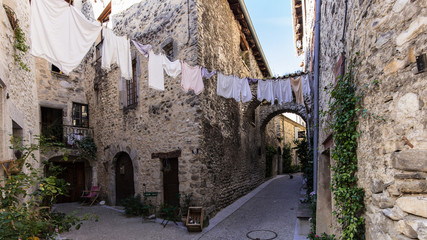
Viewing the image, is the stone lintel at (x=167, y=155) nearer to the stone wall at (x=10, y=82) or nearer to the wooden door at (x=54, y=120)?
the stone wall at (x=10, y=82)

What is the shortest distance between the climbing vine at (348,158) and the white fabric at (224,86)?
443 centimetres

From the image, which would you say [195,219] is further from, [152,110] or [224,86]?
[224,86]

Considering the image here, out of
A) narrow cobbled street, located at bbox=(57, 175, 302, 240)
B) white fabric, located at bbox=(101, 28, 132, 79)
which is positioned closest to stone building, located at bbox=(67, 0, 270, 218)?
narrow cobbled street, located at bbox=(57, 175, 302, 240)

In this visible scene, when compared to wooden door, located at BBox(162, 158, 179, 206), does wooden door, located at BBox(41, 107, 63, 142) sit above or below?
above

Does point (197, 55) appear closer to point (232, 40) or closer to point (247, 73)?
point (232, 40)

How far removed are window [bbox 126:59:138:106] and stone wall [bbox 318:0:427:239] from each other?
7.33 metres

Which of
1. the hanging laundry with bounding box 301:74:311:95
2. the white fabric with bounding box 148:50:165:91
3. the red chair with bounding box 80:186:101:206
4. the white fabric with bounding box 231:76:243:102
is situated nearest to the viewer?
the white fabric with bounding box 148:50:165:91

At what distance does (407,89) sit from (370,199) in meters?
0.98

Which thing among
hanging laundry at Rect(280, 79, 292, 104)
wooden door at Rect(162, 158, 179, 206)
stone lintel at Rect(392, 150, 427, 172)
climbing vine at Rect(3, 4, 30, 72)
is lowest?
wooden door at Rect(162, 158, 179, 206)

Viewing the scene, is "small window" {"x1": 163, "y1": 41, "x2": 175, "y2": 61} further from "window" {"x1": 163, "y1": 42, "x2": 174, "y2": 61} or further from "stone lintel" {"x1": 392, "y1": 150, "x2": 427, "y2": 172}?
"stone lintel" {"x1": 392, "y1": 150, "x2": 427, "y2": 172}

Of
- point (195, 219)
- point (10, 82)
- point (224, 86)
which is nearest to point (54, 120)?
point (10, 82)

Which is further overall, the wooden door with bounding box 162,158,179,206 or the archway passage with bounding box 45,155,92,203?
the archway passage with bounding box 45,155,92,203

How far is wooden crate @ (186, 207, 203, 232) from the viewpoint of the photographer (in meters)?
5.64

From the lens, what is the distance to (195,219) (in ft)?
19.5
